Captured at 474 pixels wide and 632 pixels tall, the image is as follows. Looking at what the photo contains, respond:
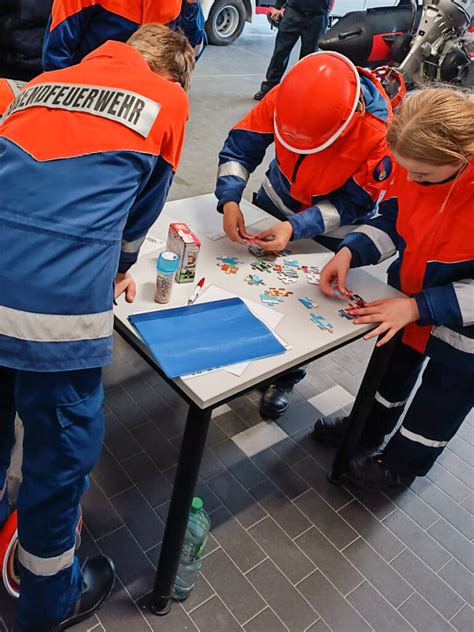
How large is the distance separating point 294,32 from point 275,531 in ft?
15.5

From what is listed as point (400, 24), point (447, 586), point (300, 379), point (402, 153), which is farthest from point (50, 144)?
point (400, 24)

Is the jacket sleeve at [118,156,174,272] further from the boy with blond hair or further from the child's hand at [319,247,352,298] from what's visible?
the child's hand at [319,247,352,298]

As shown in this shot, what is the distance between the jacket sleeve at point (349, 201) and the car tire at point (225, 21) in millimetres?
5597

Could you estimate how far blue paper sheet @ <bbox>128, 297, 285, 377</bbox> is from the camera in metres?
1.33

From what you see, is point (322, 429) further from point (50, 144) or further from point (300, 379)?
point (50, 144)

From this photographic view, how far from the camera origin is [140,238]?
140cm

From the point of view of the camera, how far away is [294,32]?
523 centimetres

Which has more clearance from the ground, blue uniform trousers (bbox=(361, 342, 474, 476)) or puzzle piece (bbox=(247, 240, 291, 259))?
puzzle piece (bbox=(247, 240, 291, 259))

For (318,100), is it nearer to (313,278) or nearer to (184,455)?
(313,278)

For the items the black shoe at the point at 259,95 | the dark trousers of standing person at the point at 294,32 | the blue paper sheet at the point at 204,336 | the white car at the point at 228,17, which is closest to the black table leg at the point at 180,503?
the blue paper sheet at the point at 204,336

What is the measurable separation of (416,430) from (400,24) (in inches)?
181

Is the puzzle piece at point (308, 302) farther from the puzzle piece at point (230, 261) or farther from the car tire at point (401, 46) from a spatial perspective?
the car tire at point (401, 46)

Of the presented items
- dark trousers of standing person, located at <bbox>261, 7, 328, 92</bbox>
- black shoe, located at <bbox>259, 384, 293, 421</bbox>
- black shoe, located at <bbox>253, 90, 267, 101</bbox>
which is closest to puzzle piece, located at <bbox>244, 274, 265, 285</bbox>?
black shoe, located at <bbox>259, 384, 293, 421</bbox>

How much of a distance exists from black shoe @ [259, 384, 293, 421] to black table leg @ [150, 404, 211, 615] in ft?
2.84
